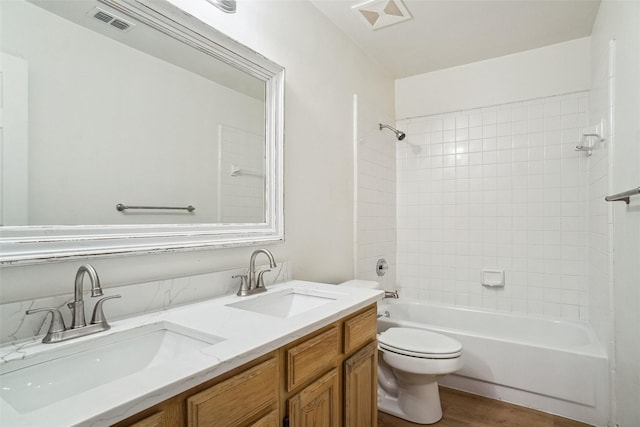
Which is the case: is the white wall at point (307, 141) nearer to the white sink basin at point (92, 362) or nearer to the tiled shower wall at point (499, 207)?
the white sink basin at point (92, 362)

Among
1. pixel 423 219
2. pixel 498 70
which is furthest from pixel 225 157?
pixel 498 70

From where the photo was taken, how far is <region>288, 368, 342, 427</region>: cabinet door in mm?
1004

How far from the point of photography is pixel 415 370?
182cm

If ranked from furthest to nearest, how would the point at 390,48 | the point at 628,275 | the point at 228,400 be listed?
the point at 390,48
the point at 628,275
the point at 228,400

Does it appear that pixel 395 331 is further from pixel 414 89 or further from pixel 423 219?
pixel 414 89

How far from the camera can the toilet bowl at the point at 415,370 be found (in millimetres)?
1803

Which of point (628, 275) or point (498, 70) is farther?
point (498, 70)

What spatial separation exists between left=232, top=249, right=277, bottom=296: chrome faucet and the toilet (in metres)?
0.78

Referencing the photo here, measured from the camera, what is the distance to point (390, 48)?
8.38 ft

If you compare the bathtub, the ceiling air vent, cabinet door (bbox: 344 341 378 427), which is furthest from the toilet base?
the ceiling air vent

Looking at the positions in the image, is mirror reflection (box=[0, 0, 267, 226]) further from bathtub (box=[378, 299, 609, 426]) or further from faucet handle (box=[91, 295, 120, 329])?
bathtub (box=[378, 299, 609, 426])

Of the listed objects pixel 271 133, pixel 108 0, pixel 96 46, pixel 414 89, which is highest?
pixel 414 89

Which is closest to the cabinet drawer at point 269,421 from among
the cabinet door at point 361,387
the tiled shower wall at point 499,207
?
the cabinet door at point 361,387

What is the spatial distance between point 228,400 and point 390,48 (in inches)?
100
